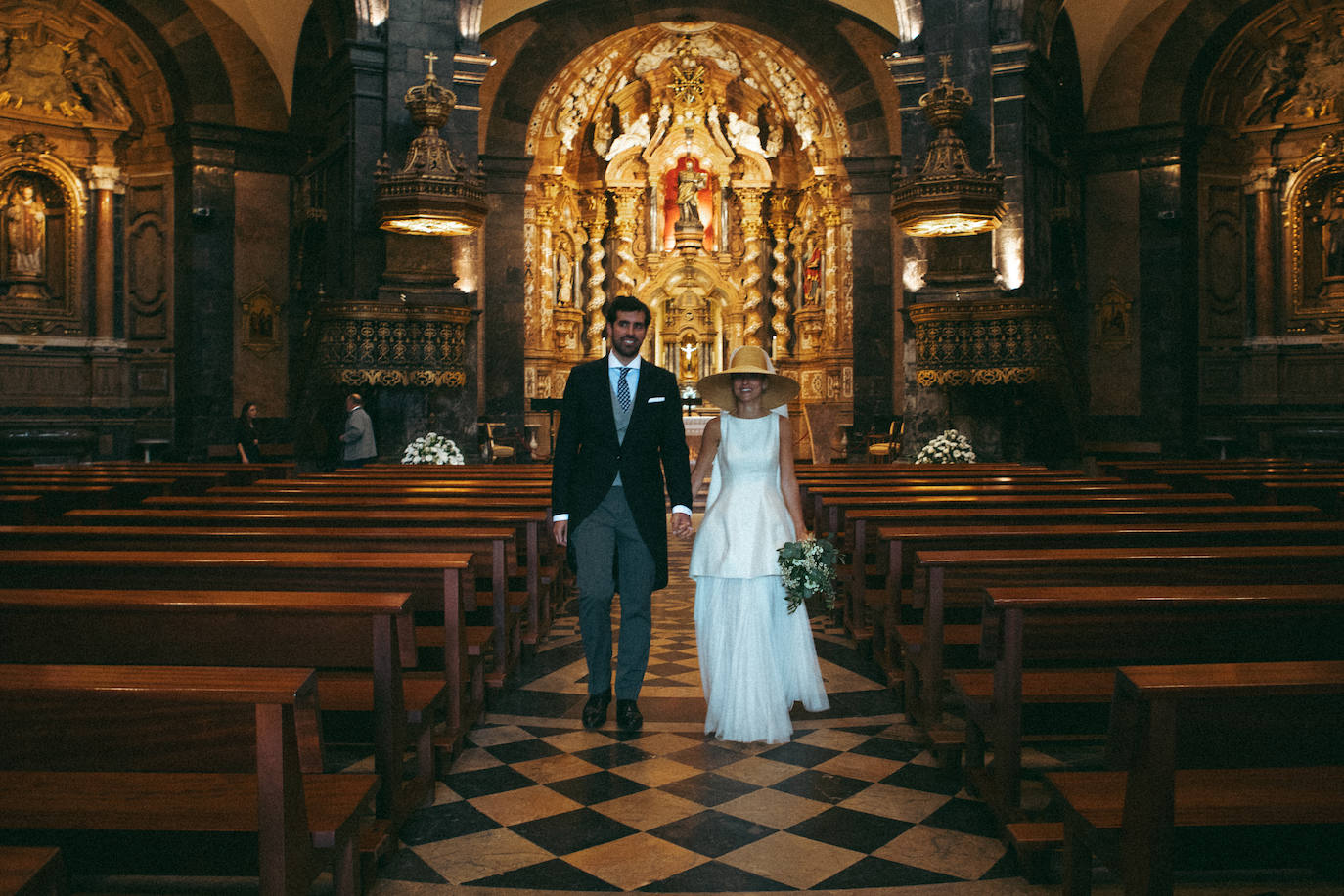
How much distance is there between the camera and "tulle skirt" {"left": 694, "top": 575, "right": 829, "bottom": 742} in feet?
13.2

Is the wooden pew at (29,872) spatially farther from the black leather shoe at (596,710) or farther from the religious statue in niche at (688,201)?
the religious statue in niche at (688,201)

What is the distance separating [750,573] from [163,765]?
8.00ft

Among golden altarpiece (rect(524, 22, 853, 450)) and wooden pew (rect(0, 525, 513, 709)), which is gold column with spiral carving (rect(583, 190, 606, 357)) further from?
wooden pew (rect(0, 525, 513, 709))

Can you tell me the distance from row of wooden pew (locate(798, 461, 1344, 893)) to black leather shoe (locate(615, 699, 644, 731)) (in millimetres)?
1180

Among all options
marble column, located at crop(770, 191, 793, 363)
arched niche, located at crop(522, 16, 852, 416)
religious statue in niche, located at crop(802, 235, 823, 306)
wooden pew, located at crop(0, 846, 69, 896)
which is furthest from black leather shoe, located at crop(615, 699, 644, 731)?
marble column, located at crop(770, 191, 793, 363)

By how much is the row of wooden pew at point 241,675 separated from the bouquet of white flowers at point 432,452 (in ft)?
19.3

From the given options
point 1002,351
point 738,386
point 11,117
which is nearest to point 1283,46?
point 1002,351

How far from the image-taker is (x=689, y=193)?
22.7 m

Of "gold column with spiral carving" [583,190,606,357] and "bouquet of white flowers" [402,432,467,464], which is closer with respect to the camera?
"bouquet of white flowers" [402,432,467,464]

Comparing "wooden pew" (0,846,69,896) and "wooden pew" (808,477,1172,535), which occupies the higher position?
"wooden pew" (808,477,1172,535)

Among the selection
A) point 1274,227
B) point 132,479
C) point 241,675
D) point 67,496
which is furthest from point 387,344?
point 1274,227

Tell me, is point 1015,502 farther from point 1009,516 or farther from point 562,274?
point 562,274

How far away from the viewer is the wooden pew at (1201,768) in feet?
6.08

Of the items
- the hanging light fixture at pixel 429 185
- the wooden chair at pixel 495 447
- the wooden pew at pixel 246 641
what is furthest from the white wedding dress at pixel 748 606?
the wooden chair at pixel 495 447
